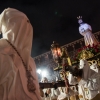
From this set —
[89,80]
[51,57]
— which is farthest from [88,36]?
[89,80]

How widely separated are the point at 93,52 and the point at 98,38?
493 centimetres

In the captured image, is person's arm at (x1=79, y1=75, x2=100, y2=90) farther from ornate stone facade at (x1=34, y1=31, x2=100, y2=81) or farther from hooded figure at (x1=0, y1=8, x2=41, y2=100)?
ornate stone facade at (x1=34, y1=31, x2=100, y2=81)

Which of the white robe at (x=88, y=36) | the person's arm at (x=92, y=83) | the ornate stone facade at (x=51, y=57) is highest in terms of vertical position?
the white robe at (x=88, y=36)

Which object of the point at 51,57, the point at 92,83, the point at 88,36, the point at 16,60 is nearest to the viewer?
the point at 16,60

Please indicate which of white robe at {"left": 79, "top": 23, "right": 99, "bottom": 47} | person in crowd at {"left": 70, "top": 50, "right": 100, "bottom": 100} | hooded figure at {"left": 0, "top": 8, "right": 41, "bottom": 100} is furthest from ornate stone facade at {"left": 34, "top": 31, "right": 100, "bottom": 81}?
hooded figure at {"left": 0, "top": 8, "right": 41, "bottom": 100}

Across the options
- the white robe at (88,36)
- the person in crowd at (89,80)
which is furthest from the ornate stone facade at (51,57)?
the person in crowd at (89,80)

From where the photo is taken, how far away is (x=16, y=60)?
3.61 feet

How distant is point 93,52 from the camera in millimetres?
4539

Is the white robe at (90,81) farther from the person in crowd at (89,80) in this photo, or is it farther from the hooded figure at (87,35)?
the hooded figure at (87,35)

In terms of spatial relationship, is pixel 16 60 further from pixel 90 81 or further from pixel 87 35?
pixel 87 35

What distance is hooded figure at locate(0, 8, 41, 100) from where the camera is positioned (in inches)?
38.0

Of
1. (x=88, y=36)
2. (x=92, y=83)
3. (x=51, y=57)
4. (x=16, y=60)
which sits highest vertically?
(x=88, y=36)

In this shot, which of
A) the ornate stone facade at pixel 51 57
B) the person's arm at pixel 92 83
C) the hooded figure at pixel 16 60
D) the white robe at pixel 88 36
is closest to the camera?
the hooded figure at pixel 16 60

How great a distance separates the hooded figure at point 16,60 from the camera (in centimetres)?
97
